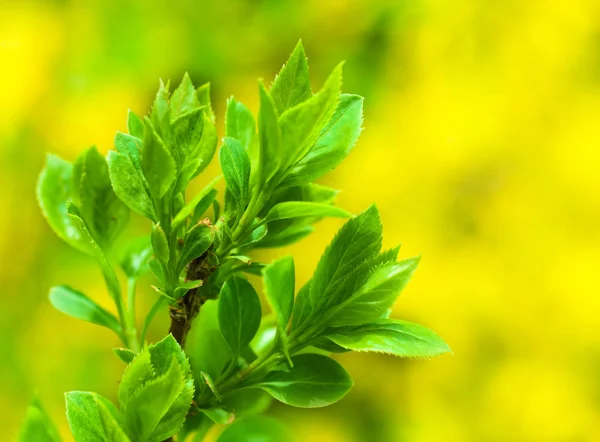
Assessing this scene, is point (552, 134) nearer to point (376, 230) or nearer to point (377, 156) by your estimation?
point (377, 156)

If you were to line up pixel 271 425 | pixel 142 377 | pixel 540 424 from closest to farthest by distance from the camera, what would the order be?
pixel 142 377 → pixel 271 425 → pixel 540 424

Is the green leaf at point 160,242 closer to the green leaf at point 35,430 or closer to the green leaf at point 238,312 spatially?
the green leaf at point 238,312

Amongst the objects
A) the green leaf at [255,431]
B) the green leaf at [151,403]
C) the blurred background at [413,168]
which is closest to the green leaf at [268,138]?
the green leaf at [151,403]

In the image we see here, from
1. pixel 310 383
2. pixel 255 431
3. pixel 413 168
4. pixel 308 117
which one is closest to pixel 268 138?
pixel 308 117

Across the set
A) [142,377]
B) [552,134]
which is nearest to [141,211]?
[142,377]

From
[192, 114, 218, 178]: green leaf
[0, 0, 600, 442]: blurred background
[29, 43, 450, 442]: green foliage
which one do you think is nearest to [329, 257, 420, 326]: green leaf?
[29, 43, 450, 442]: green foliage
